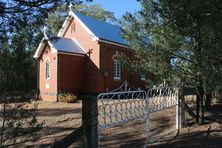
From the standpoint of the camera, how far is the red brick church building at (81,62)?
105 ft

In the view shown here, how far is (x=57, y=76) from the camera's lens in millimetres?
31594

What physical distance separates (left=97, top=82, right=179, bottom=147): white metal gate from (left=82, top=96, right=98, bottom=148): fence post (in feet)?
4.26

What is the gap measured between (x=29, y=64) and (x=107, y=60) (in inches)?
1119

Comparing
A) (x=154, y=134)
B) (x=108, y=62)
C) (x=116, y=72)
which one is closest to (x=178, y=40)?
(x=154, y=134)

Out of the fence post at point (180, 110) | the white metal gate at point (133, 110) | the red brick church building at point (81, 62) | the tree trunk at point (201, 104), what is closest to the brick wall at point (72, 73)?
the red brick church building at point (81, 62)

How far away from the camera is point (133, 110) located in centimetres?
920

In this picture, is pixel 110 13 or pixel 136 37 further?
pixel 110 13

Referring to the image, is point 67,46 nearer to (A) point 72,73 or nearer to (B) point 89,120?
(A) point 72,73

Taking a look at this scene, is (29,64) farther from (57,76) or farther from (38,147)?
(57,76)

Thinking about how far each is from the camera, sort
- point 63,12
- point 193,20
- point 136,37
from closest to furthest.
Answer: point 63,12, point 193,20, point 136,37

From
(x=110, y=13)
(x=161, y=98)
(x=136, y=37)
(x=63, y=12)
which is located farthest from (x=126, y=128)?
(x=110, y=13)

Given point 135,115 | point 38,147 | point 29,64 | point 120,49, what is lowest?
point 38,147

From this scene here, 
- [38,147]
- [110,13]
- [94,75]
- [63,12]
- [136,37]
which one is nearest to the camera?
[63,12]

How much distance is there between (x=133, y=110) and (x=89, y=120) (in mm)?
3090
